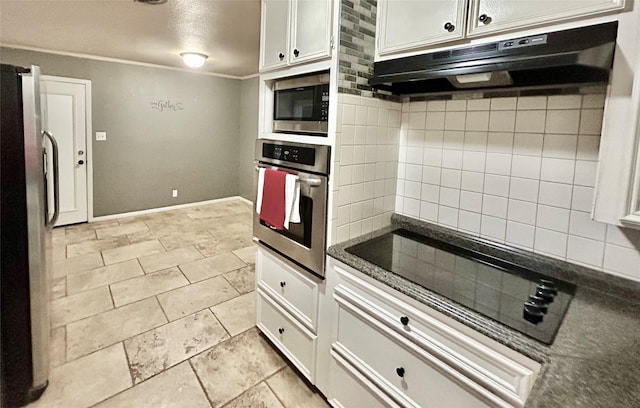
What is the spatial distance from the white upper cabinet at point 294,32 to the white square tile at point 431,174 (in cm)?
79

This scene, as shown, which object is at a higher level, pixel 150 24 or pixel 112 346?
pixel 150 24

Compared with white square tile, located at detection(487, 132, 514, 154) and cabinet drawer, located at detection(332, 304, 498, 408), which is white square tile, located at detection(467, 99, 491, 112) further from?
cabinet drawer, located at detection(332, 304, 498, 408)

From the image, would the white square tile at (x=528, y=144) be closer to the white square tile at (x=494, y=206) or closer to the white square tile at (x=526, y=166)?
the white square tile at (x=526, y=166)

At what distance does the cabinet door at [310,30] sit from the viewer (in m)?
1.61

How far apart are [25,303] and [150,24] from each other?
2451 millimetres

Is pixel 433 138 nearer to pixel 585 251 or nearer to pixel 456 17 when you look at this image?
pixel 456 17

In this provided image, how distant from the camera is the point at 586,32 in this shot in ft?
3.50

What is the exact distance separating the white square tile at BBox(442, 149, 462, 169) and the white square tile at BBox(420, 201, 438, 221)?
0.23 m

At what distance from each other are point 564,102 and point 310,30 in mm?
1160

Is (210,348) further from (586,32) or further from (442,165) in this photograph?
(586,32)

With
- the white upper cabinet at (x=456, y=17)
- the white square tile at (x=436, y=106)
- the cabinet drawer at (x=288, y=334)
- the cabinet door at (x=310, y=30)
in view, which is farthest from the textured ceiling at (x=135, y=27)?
the cabinet drawer at (x=288, y=334)

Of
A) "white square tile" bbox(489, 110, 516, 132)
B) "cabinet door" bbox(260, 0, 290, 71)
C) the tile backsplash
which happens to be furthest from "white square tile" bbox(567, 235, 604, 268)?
"cabinet door" bbox(260, 0, 290, 71)

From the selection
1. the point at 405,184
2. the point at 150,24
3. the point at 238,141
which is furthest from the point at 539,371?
the point at 238,141

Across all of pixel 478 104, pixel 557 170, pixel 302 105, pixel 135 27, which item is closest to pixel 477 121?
pixel 478 104
